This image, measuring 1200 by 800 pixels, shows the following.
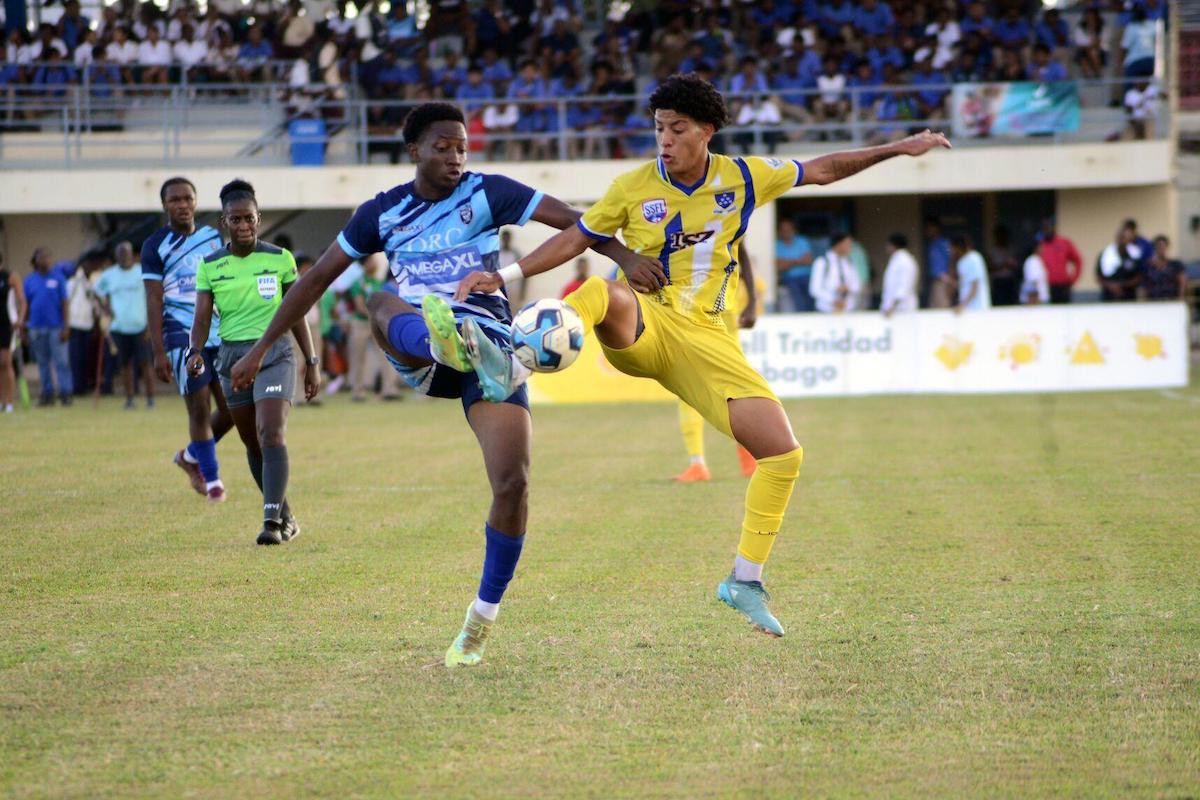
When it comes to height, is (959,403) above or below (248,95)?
below

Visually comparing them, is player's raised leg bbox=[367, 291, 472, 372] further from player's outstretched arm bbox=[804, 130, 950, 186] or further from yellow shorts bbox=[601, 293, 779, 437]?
player's outstretched arm bbox=[804, 130, 950, 186]

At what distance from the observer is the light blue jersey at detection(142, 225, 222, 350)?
10.3m

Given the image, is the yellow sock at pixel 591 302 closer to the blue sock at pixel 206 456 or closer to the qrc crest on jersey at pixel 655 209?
the qrc crest on jersey at pixel 655 209

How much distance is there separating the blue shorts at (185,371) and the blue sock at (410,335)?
4.70 meters

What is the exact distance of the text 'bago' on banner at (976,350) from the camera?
68.5 feet

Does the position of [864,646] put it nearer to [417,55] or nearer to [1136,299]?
[1136,299]

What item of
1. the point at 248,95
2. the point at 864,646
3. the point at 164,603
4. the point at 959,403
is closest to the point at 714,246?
the point at 864,646

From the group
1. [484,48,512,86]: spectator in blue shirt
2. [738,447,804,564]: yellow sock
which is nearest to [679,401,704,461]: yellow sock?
[738,447,804,564]: yellow sock

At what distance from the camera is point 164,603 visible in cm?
696

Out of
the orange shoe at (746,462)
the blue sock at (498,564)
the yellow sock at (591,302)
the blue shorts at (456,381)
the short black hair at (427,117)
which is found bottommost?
the orange shoe at (746,462)

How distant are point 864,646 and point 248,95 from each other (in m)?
24.5

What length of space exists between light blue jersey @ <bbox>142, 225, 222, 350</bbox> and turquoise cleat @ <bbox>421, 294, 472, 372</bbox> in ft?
17.0

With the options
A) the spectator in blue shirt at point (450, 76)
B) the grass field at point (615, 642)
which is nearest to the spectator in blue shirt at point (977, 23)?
the spectator in blue shirt at point (450, 76)

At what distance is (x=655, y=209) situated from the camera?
6.06 metres
